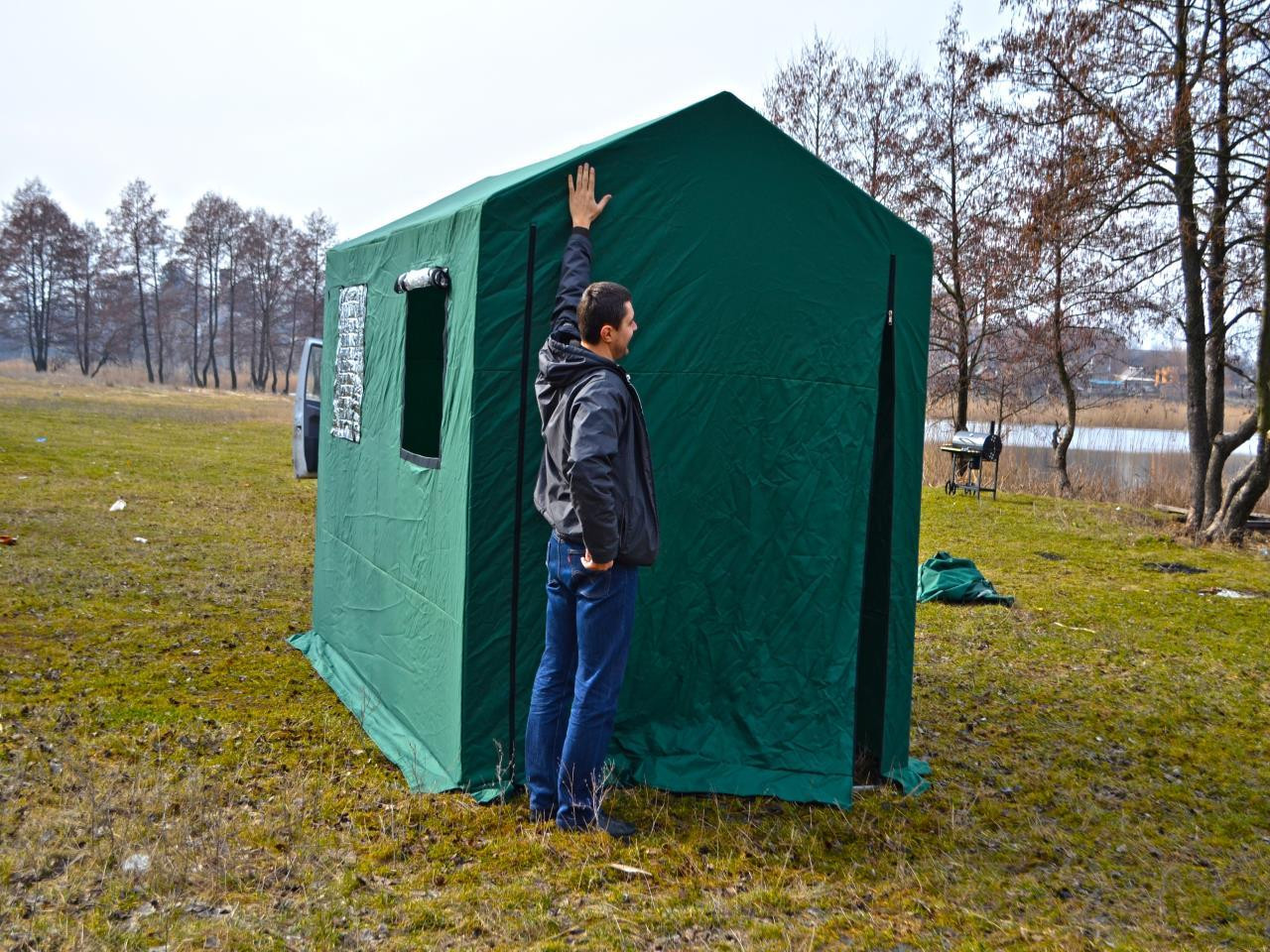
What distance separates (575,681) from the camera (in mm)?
3805

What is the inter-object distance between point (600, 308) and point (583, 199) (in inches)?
25.8

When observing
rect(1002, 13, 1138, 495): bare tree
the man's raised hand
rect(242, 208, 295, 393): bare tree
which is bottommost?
the man's raised hand

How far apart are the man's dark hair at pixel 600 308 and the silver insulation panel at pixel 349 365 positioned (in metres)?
2.20

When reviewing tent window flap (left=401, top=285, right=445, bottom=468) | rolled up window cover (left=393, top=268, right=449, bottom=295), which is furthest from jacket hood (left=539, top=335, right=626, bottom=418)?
tent window flap (left=401, top=285, right=445, bottom=468)

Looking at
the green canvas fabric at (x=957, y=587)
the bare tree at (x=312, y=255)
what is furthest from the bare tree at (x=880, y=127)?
the bare tree at (x=312, y=255)

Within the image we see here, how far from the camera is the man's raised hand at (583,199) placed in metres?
4.11

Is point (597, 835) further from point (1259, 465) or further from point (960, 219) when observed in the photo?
point (960, 219)

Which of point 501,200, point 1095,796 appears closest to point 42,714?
point 501,200

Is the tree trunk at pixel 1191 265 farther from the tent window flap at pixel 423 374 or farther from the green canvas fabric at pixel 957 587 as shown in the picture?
the tent window flap at pixel 423 374

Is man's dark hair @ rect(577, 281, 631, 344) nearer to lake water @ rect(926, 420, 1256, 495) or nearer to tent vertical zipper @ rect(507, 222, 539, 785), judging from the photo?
tent vertical zipper @ rect(507, 222, 539, 785)

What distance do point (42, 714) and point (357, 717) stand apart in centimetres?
148

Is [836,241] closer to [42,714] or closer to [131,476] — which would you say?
[42,714]

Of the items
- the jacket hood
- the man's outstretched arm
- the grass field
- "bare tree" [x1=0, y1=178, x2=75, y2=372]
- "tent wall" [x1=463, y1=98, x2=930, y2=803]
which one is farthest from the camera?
"bare tree" [x1=0, y1=178, x2=75, y2=372]

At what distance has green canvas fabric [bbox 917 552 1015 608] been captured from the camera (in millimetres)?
8828
